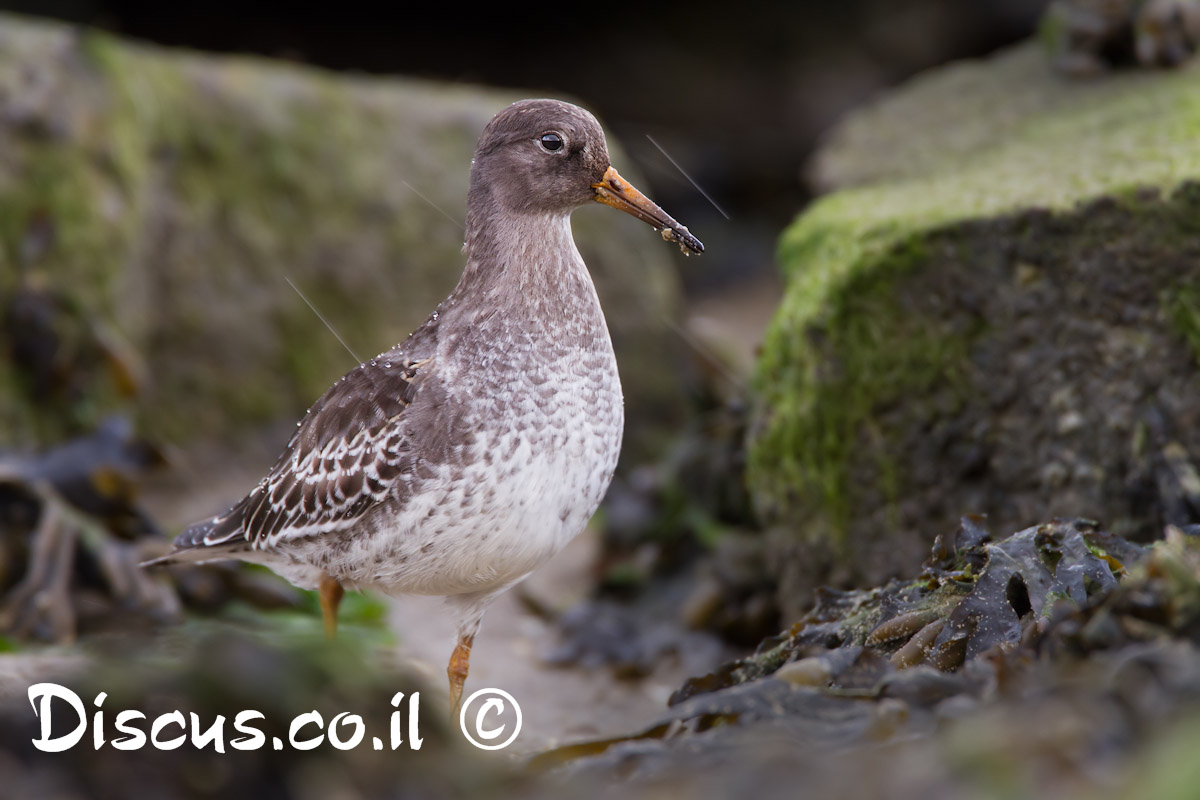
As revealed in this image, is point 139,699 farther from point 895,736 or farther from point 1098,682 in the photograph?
point 1098,682

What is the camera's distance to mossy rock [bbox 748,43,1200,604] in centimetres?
450

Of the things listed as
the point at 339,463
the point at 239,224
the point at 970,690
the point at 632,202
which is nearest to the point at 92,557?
the point at 339,463

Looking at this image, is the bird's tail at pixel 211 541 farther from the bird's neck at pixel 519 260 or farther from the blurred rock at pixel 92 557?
the bird's neck at pixel 519 260

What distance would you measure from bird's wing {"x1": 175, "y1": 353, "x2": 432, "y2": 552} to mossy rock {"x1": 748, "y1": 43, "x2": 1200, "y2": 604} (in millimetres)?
1805

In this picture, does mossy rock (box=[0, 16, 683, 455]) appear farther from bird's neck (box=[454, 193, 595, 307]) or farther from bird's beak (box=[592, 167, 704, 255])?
bird's beak (box=[592, 167, 704, 255])

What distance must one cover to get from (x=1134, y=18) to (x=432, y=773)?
5362 millimetres

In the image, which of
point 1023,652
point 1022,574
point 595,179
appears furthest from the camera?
point 595,179

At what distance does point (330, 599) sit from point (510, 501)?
43.2 inches

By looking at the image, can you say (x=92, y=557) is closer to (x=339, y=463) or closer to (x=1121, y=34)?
(x=339, y=463)

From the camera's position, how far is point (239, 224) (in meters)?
7.99

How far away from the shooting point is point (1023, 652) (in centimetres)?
312

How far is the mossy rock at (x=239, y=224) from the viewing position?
7160 mm

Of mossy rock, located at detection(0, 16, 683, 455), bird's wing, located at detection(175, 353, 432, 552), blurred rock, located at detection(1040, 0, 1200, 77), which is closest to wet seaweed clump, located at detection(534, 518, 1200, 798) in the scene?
bird's wing, located at detection(175, 353, 432, 552)

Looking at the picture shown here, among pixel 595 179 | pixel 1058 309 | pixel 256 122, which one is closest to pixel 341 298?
pixel 256 122
